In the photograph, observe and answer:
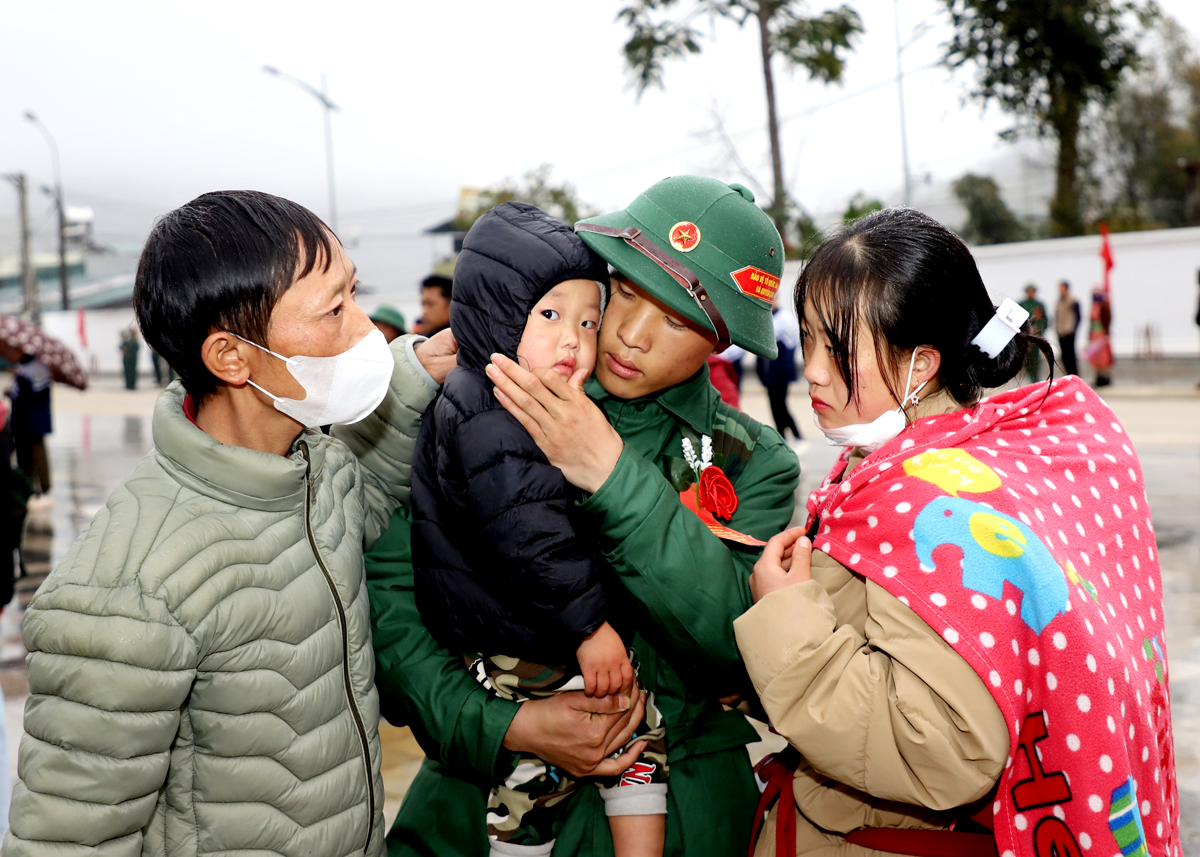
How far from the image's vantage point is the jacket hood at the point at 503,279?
178 cm

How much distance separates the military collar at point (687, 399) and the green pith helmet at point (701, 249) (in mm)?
122

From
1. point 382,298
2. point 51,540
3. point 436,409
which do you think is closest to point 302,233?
point 436,409

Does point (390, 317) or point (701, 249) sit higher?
point (701, 249)

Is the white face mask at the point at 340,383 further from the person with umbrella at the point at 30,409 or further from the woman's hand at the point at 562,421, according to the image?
the person with umbrella at the point at 30,409

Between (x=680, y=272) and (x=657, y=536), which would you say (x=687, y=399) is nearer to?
(x=680, y=272)

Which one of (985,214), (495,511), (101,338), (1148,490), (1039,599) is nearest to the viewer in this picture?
(1039,599)

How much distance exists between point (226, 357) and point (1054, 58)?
89.3 feet

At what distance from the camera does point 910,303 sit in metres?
1.49

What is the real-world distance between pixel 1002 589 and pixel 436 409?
974mm

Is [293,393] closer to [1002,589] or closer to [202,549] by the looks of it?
[202,549]

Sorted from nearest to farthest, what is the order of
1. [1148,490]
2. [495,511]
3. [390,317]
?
[495,511], [390,317], [1148,490]

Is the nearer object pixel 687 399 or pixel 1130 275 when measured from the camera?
pixel 687 399

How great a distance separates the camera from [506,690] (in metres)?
1.70

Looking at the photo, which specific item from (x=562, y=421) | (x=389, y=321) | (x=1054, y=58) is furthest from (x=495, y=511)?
(x=1054, y=58)
